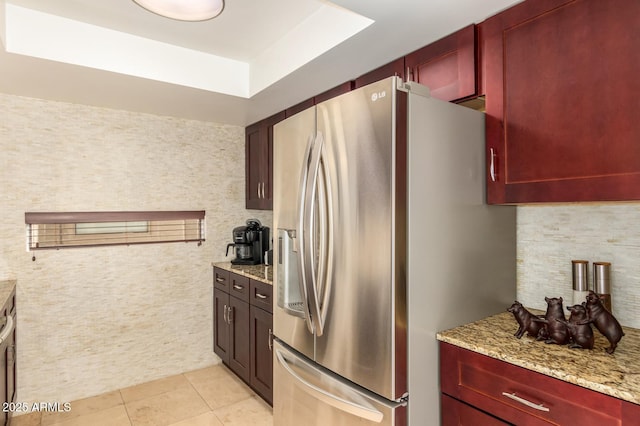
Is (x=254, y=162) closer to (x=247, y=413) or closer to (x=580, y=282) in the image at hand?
(x=247, y=413)

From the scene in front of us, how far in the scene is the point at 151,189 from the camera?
10.5ft

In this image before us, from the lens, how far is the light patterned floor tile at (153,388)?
116 inches

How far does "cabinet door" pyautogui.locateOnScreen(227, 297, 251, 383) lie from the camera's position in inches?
115

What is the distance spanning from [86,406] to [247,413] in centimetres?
122

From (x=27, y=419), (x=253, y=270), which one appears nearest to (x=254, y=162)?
(x=253, y=270)

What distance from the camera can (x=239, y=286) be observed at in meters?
3.01

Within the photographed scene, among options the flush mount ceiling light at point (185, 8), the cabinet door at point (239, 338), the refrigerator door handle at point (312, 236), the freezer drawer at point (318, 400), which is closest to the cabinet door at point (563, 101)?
the refrigerator door handle at point (312, 236)

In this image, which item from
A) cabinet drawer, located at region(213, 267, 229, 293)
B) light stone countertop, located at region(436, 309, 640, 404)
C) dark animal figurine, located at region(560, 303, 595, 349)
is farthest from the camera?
cabinet drawer, located at region(213, 267, 229, 293)

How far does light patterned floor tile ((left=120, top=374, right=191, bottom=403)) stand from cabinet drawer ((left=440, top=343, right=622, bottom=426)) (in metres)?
2.43

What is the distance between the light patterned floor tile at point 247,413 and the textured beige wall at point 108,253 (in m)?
0.82

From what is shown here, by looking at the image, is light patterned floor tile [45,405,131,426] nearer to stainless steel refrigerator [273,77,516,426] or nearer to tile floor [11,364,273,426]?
tile floor [11,364,273,426]

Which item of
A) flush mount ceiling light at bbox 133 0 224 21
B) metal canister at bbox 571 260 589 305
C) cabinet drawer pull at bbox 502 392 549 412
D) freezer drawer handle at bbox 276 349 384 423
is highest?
flush mount ceiling light at bbox 133 0 224 21

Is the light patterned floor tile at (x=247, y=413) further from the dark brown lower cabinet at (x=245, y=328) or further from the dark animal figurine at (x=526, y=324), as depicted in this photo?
the dark animal figurine at (x=526, y=324)

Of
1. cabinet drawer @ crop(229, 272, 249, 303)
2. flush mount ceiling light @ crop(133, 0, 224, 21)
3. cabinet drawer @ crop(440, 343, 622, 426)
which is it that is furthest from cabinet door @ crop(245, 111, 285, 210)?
cabinet drawer @ crop(440, 343, 622, 426)
